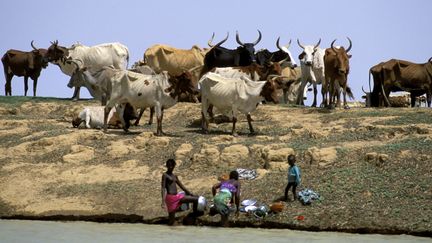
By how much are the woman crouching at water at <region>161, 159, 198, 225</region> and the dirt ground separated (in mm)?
243

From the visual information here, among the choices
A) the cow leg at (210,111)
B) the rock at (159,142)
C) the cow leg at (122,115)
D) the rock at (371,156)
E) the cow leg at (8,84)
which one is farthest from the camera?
the cow leg at (8,84)

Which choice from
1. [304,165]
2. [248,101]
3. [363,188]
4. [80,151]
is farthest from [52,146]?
[363,188]

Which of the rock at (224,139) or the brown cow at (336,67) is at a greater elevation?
the brown cow at (336,67)

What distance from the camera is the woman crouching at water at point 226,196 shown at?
47.5ft

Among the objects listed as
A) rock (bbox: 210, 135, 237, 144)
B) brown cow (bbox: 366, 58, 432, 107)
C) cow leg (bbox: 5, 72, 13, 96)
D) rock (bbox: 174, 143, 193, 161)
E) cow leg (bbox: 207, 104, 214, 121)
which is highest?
brown cow (bbox: 366, 58, 432, 107)

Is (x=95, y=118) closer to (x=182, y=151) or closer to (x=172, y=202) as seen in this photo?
(x=182, y=151)

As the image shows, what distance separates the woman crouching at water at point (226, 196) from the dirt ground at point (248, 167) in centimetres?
26

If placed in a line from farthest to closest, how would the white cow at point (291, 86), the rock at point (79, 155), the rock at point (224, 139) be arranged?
the white cow at point (291, 86) → the rock at point (224, 139) → the rock at point (79, 155)

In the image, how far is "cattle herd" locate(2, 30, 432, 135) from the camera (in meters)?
20.0

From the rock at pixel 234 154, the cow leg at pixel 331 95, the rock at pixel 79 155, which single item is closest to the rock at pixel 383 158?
the rock at pixel 234 154

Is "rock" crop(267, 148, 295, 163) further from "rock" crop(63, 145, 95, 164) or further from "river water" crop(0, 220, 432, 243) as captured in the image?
"rock" crop(63, 145, 95, 164)

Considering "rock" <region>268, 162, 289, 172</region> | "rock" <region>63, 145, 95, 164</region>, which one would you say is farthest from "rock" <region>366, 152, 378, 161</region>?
"rock" <region>63, 145, 95, 164</region>

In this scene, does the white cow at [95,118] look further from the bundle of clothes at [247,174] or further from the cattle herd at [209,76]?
the bundle of clothes at [247,174]

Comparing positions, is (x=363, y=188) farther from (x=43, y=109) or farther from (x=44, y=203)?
(x=43, y=109)
